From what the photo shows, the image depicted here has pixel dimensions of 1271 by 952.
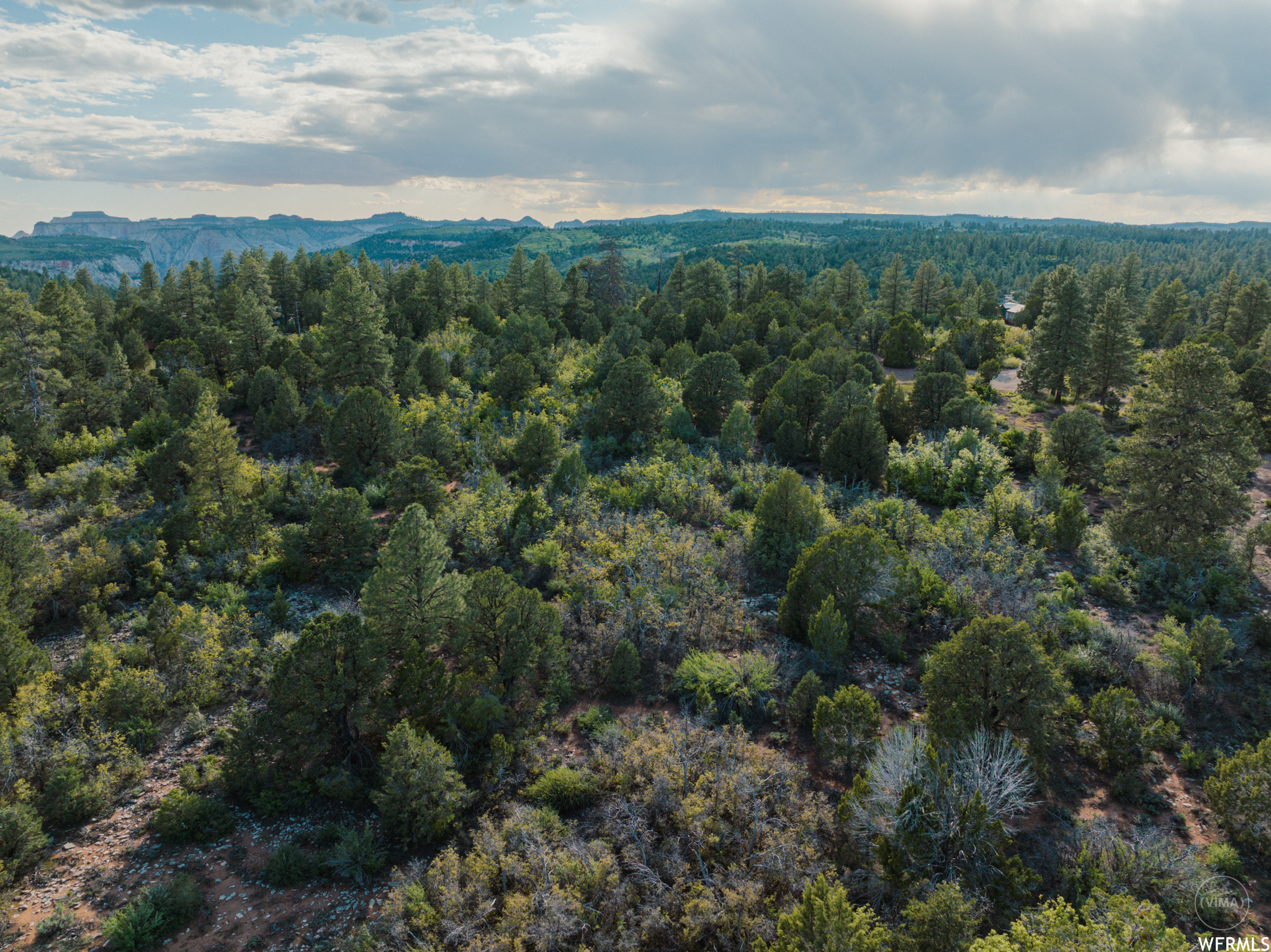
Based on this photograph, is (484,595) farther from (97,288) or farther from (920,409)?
(97,288)

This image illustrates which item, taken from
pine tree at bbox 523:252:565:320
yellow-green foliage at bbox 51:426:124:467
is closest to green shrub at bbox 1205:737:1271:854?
yellow-green foliage at bbox 51:426:124:467

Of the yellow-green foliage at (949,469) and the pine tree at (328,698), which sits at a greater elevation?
the yellow-green foliage at (949,469)

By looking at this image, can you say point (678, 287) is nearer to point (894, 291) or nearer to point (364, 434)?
point (894, 291)

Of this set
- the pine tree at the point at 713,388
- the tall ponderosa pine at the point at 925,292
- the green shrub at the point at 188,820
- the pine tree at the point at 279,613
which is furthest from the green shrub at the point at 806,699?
Result: the tall ponderosa pine at the point at 925,292

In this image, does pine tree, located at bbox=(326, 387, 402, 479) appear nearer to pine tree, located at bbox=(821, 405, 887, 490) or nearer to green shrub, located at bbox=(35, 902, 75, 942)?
green shrub, located at bbox=(35, 902, 75, 942)

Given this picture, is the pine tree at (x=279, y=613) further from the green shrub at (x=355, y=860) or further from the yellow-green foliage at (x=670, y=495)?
the yellow-green foliage at (x=670, y=495)

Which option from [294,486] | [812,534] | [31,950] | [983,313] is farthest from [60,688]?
[983,313]
